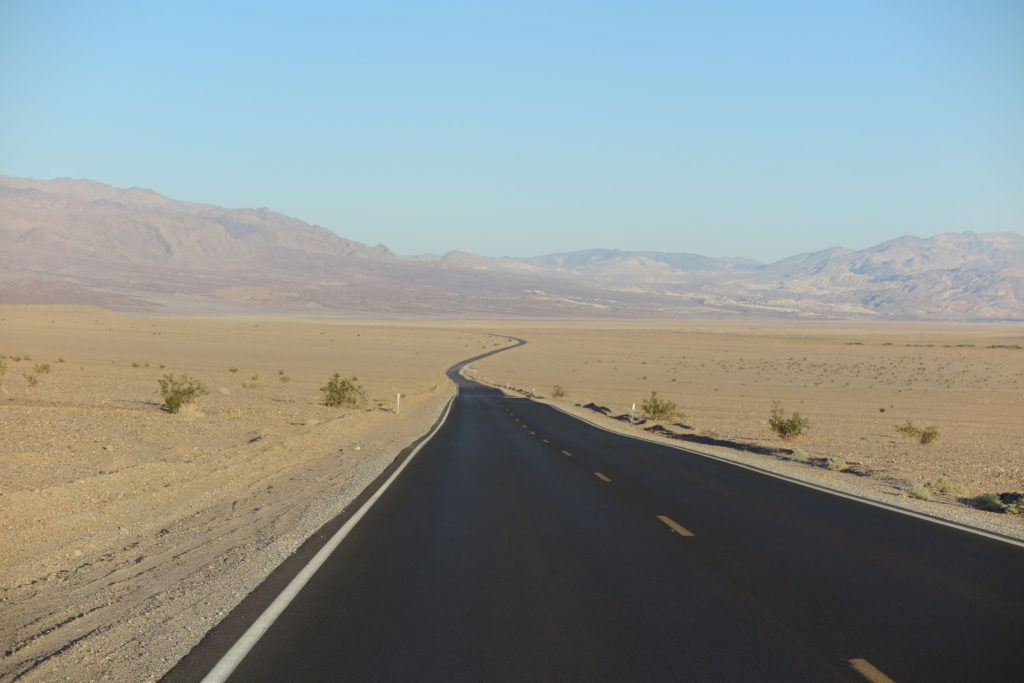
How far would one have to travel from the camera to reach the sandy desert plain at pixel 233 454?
7717 mm

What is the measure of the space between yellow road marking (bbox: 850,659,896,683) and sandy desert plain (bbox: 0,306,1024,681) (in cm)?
459

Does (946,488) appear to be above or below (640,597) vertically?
below

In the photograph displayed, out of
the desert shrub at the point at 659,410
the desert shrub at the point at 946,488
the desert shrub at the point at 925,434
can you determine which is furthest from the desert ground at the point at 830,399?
the desert shrub at the point at 659,410

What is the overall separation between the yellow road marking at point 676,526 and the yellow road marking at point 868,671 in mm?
4785

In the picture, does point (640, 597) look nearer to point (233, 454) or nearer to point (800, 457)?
point (233, 454)

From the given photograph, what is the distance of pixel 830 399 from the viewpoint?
52062mm

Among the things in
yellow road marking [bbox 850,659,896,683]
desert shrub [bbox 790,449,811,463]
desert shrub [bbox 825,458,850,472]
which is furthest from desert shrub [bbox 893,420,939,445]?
yellow road marking [bbox 850,659,896,683]

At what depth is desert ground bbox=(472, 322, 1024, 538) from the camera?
20.0 m

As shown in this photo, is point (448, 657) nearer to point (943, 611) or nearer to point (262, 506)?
point (943, 611)

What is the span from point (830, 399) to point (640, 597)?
156 ft

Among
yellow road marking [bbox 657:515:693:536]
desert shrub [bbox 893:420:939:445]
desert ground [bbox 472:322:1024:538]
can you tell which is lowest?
desert ground [bbox 472:322:1024:538]

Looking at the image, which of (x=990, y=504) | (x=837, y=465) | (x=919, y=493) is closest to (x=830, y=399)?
(x=837, y=465)

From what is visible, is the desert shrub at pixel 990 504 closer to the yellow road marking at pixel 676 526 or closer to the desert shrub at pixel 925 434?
the yellow road marking at pixel 676 526

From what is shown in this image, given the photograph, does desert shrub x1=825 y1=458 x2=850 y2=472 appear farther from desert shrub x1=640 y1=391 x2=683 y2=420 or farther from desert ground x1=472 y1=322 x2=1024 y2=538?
desert shrub x1=640 y1=391 x2=683 y2=420
